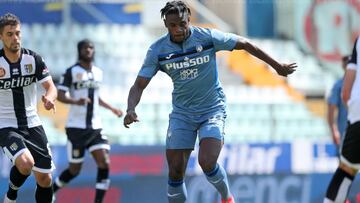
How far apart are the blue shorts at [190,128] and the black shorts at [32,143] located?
128 centimetres

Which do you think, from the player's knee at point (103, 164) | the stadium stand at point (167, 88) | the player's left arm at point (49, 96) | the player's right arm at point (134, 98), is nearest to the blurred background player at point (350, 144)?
the player's right arm at point (134, 98)

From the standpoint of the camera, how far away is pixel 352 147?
7402mm

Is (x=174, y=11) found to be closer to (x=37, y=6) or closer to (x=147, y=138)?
(x=147, y=138)

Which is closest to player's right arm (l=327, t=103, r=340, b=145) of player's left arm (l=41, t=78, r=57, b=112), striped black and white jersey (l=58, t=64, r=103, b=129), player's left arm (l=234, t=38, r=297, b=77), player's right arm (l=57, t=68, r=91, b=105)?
striped black and white jersey (l=58, t=64, r=103, b=129)

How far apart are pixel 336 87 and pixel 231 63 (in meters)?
9.07

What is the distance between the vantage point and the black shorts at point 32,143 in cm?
922

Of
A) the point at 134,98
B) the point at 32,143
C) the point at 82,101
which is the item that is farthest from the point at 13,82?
the point at 82,101

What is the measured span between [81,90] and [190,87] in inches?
143

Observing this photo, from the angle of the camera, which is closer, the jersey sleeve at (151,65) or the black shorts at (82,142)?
the jersey sleeve at (151,65)

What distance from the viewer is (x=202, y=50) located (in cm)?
909

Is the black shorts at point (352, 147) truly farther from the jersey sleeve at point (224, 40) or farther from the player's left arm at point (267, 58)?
the jersey sleeve at point (224, 40)

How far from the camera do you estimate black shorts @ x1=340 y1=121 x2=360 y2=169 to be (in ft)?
24.2

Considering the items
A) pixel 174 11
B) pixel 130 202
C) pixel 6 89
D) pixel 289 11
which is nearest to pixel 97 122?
pixel 130 202

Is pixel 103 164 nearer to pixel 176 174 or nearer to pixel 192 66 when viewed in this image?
pixel 176 174
